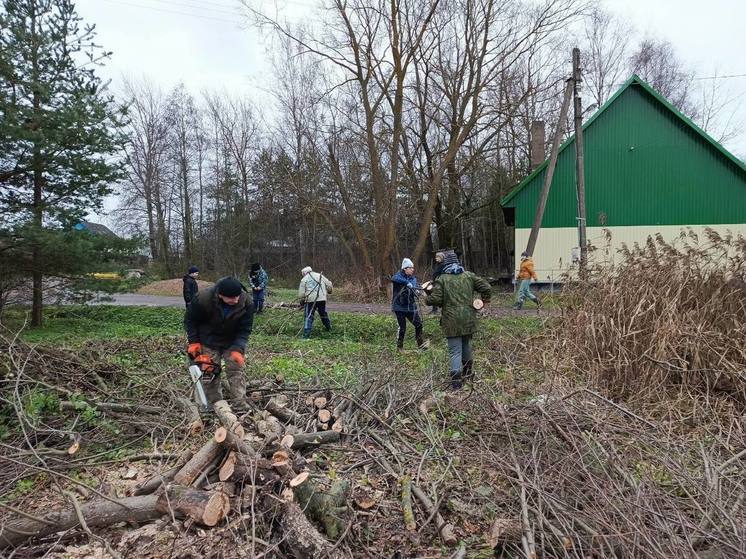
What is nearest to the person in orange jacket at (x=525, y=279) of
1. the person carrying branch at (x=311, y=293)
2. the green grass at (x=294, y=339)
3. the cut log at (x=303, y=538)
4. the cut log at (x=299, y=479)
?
the green grass at (x=294, y=339)

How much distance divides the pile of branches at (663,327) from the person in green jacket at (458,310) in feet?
3.75

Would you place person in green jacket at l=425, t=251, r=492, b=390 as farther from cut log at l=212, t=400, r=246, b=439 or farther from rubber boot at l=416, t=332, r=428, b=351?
cut log at l=212, t=400, r=246, b=439

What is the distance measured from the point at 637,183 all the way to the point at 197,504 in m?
20.1

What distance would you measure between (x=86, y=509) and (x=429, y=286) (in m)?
4.72

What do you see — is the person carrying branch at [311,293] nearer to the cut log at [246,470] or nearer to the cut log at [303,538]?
the cut log at [246,470]

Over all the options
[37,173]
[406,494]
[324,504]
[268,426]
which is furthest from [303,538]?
[37,173]

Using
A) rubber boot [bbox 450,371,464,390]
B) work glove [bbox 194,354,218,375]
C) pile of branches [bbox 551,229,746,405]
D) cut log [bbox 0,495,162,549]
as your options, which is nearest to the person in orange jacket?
pile of branches [bbox 551,229,746,405]

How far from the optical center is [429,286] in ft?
21.8

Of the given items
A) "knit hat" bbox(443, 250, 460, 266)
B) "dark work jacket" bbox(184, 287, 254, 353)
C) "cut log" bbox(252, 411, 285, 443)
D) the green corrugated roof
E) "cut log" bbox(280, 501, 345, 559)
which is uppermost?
the green corrugated roof

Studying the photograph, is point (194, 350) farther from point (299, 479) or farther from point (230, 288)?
point (299, 479)

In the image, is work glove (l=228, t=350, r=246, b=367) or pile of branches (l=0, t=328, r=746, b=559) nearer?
pile of branches (l=0, t=328, r=746, b=559)

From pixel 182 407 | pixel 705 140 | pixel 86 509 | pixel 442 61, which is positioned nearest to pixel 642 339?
pixel 182 407

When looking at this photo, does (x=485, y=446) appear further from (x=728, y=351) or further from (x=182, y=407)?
(x=728, y=351)

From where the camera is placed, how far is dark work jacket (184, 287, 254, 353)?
4.64 metres
